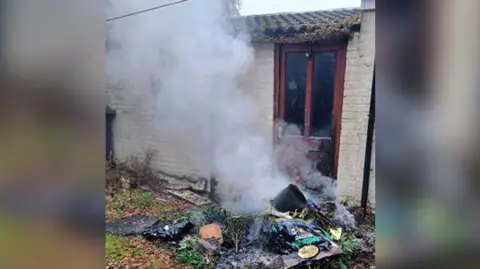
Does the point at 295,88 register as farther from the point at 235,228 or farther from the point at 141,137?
→ the point at 141,137

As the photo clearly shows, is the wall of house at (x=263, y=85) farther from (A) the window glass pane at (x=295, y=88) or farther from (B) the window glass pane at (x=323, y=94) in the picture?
(B) the window glass pane at (x=323, y=94)

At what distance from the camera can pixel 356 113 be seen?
4.90m

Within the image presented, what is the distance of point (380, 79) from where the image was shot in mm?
787

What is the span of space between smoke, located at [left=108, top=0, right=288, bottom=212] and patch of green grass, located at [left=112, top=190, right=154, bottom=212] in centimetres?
85

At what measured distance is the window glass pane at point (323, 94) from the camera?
504 cm

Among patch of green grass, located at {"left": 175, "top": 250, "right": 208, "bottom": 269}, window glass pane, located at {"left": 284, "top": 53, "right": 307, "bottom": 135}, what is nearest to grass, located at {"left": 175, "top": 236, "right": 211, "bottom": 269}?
patch of green grass, located at {"left": 175, "top": 250, "right": 208, "bottom": 269}

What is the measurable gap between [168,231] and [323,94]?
265 cm

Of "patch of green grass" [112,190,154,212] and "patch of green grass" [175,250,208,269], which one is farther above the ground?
"patch of green grass" [112,190,154,212]

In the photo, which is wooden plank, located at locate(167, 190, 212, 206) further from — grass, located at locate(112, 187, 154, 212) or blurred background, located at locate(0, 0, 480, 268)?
blurred background, located at locate(0, 0, 480, 268)

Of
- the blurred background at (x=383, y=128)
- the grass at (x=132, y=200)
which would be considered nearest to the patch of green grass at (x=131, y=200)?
the grass at (x=132, y=200)

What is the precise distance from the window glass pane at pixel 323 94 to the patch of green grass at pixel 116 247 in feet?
8.98

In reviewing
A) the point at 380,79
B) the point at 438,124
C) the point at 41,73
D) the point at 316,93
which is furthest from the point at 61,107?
the point at 316,93

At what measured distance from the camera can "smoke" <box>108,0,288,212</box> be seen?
17.9 ft

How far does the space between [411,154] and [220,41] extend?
487 centimetres
